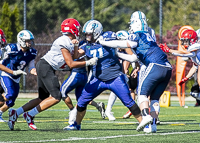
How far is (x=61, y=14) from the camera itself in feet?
78.9

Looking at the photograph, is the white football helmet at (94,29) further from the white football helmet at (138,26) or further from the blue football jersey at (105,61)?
the white football helmet at (138,26)

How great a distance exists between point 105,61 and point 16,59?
208 cm

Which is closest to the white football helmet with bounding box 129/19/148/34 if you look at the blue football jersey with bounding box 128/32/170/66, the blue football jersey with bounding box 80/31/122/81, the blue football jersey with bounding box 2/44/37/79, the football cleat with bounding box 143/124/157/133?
the blue football jersey with bounding box 128/32/170/66

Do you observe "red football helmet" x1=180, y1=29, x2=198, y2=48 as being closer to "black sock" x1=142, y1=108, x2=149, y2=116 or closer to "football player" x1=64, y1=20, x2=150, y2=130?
"football player" x1=64, y1=20, x2=150, y2=130

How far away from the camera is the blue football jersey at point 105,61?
674cm

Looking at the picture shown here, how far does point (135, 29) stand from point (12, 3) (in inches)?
753

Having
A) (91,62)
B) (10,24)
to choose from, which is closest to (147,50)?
(91,62)

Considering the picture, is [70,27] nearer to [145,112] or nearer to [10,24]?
[145,112]

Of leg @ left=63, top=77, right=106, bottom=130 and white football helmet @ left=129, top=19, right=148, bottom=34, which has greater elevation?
white football helmet @ left=129, top=19, right=148, bottom=34

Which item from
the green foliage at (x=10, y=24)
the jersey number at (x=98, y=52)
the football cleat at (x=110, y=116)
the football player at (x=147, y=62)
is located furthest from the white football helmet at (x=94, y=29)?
the green foliage at (x=10, y=24)

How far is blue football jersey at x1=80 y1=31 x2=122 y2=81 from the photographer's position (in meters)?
→ 6.74

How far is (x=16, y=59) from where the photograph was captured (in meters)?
8.20

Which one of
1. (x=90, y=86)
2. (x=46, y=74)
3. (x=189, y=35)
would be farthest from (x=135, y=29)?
(x=189, y=35)

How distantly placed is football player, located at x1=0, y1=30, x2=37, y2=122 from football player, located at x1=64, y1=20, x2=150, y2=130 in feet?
4.84
